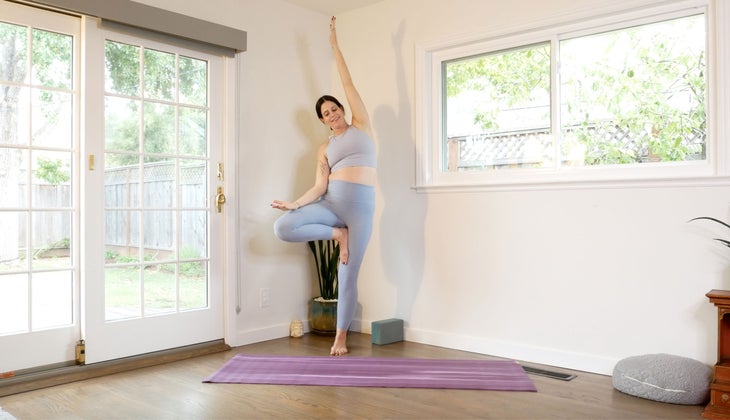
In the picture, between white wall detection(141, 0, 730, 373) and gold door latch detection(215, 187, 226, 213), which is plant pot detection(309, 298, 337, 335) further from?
gold door latch detection(215, 187, 226, 213)

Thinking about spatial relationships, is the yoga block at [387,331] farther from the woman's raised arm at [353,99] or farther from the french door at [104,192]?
the woman's raised arm at [353,99]

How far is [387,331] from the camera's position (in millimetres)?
3941

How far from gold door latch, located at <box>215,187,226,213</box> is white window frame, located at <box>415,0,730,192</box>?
4.32ft

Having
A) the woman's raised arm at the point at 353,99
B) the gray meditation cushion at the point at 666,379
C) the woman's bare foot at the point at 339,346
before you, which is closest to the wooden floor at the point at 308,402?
the gray meditation cushion at the point at 666,379

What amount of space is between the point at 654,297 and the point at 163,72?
310 cm

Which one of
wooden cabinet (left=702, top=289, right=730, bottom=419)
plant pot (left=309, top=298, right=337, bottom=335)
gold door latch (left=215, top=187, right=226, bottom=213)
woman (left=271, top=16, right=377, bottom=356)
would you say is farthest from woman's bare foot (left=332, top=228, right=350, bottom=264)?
wooden cabinet (left=702, top=289, right=730, bottom=419)

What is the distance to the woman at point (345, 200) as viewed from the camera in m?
3.62

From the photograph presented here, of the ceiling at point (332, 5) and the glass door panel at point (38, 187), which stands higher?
the ceiling at point (332, 5)

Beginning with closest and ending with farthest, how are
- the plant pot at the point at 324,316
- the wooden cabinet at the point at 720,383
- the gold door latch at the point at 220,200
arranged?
the wooden cabinet at the point at 720,383, the gold door latch at the point at 220,200, the plant pot at the point at 324,316

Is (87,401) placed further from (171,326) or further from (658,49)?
(658,49)

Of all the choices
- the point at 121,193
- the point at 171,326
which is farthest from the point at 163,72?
the point at 171,326

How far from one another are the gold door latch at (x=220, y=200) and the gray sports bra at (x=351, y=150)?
2.46 feet

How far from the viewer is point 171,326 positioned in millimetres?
3588

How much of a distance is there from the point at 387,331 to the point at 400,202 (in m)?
0.92
